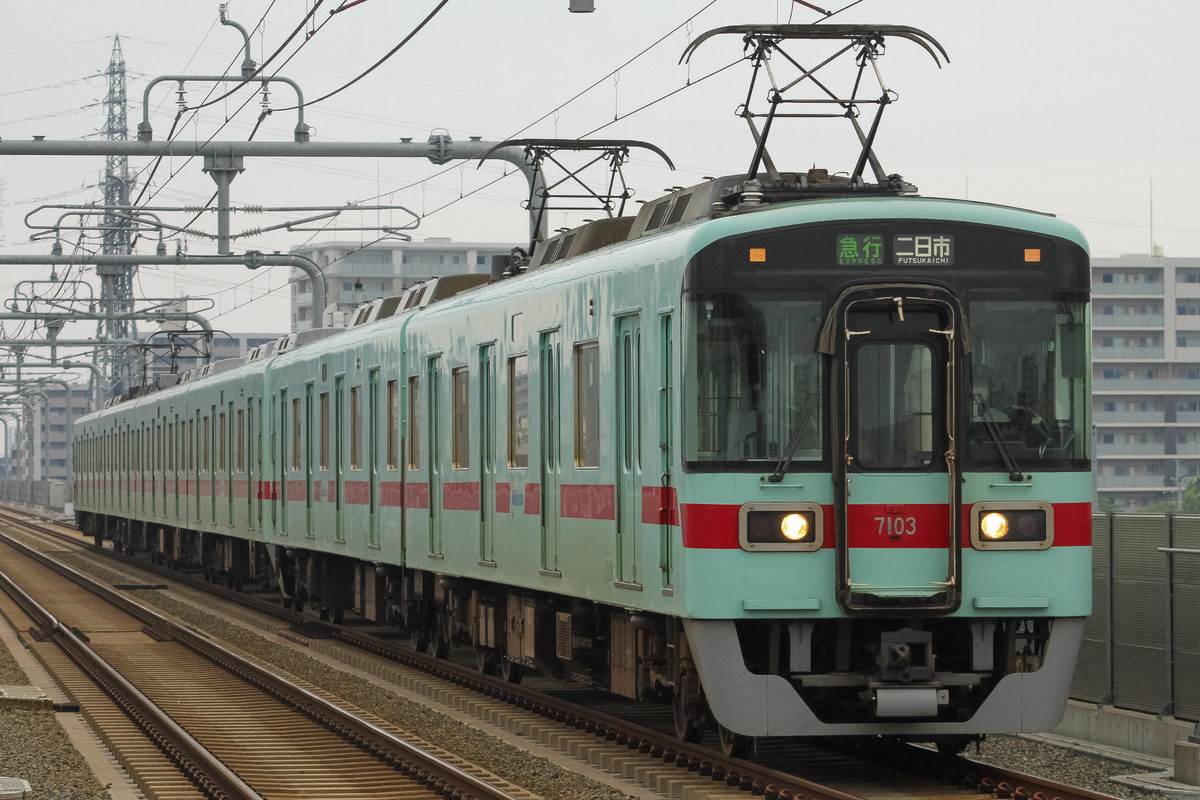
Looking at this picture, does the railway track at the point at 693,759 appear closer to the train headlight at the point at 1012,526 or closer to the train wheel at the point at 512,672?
the train wheel at the point at 512,672

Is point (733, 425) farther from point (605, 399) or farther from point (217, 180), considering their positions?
point (217, 180)

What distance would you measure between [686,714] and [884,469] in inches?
79.2

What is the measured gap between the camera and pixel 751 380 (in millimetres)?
9922

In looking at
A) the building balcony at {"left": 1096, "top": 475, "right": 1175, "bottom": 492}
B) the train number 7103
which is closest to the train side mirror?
the train number 7103

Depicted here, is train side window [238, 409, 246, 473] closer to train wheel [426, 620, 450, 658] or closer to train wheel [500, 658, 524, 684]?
train wheel [426, 620, 450, 658]

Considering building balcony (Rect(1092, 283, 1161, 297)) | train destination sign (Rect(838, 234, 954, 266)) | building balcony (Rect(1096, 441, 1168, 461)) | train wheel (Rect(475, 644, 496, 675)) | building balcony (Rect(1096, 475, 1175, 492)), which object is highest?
building balcony (Rect(1092, 283, 1161, 297))

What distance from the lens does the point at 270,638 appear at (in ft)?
70.6

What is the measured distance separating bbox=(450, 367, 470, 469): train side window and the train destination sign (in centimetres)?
550

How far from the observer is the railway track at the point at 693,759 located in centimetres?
972

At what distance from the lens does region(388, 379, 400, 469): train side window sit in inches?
694

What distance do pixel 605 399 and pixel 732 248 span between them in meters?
1.83

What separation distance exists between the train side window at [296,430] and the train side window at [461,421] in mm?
7554

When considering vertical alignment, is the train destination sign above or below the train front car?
above

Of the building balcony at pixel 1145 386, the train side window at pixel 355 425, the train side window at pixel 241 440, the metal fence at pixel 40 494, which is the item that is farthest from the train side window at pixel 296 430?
the building balcony at pixel 1145 386
